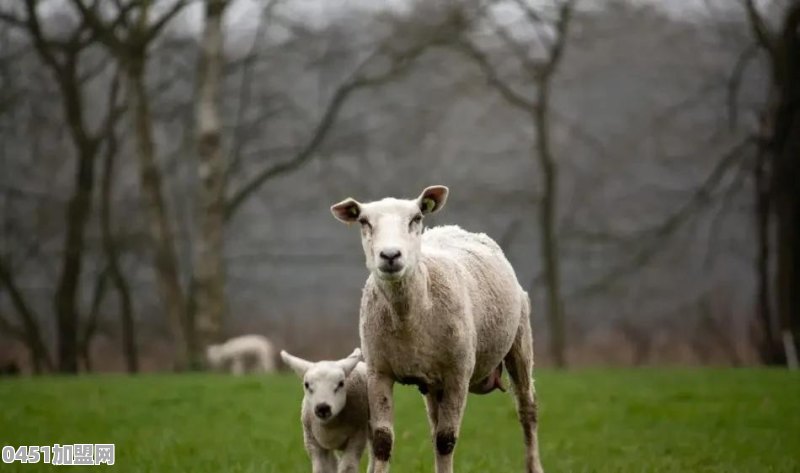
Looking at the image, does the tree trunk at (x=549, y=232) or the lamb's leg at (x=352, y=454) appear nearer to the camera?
the lamb's leg at (x=352, y=454)

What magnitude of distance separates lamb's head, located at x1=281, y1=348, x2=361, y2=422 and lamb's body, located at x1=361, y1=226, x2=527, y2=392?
36cm

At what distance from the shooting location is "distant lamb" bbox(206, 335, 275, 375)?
24188 mm

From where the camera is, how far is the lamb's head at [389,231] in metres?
6.15

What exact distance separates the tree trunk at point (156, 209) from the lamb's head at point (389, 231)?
18.7 metres

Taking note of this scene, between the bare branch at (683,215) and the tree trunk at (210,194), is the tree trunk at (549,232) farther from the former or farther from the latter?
the tree trunk at (210,194)

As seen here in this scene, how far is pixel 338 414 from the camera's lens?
24.0 ft

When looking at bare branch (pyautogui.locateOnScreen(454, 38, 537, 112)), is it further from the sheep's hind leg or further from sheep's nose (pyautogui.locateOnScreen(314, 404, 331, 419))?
sheep's nose (pyautogui.locateOnScreen(314, 404, 331, 419))

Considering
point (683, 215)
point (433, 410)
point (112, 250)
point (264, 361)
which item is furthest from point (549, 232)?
point (433, 410)

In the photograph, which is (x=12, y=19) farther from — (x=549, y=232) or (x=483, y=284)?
(x=483, y=284)

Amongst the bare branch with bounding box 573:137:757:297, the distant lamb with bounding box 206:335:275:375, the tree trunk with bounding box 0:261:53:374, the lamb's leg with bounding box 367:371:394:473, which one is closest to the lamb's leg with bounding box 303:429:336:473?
the lamb's leg with bounding box 367:371:394:473

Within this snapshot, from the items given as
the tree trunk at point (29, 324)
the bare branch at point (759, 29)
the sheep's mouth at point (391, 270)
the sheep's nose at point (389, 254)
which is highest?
the bare branch at point (759, 29)

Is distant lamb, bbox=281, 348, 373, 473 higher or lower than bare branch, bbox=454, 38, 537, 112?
lower

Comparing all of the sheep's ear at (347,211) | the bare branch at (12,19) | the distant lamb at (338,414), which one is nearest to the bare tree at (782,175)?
the bare branch at (12,19)

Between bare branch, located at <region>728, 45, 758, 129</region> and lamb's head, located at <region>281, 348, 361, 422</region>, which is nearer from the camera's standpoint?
lamb's head, located at <region>281, 348, 361, 422</region>
